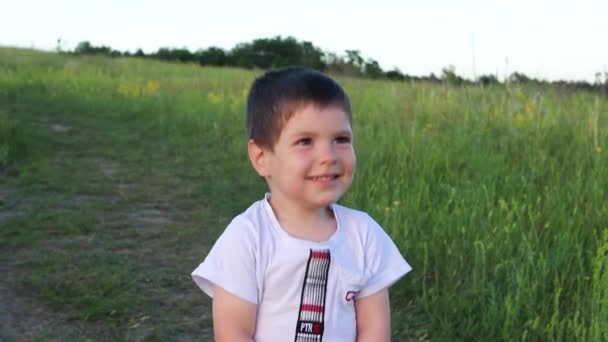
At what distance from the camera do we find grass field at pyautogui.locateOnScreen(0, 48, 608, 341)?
120 inches

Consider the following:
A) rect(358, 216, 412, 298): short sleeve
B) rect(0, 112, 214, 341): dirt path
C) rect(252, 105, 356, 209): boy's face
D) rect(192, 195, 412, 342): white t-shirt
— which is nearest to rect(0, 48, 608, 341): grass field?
rect(0, 112, 214, 341): dirt path

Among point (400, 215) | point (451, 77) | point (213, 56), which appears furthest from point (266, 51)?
point (400, 215)

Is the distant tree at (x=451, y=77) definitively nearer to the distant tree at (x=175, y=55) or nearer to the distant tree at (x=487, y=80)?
the distant tree at (x=487, y=80)

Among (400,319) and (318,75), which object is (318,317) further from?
(400,319)

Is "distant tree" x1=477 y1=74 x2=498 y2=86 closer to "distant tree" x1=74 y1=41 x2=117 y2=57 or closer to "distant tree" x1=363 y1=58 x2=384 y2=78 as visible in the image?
"distant tree" x1=363 y1=58 x2=384 y2=78

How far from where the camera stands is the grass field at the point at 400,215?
3.04 meters

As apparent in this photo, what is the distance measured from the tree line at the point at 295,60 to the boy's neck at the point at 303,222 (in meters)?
4.51

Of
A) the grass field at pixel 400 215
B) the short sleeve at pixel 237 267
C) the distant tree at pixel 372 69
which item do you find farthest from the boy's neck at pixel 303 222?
the distant tree at pixel 372 69

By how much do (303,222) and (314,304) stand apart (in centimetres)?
20

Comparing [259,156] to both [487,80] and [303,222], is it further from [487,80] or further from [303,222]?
[487,80]

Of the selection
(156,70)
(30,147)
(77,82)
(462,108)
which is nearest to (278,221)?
(462,108)

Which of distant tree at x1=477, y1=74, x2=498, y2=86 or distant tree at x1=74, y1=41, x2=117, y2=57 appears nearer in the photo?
distant tree at x1=477, y1=74, x2=498, y2=86

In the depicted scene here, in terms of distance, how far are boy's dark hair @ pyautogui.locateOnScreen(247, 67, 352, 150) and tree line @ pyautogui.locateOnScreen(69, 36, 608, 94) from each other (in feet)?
14.8

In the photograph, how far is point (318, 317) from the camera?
1.86 m
